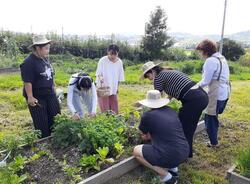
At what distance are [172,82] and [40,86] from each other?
187cm

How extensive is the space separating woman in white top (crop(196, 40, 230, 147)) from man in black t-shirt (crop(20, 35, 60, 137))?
2.18 m

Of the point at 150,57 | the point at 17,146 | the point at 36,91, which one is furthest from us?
the point at 150,57

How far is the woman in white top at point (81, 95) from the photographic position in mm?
4336

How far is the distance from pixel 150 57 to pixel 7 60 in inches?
356

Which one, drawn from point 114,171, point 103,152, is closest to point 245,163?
point 114,171

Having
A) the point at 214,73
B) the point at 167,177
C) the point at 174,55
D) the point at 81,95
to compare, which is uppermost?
the point at 214,73

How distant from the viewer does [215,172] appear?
13.6ft

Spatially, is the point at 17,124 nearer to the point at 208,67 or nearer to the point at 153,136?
the point at 153,136

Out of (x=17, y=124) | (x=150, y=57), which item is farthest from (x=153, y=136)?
(x=150, y=57)

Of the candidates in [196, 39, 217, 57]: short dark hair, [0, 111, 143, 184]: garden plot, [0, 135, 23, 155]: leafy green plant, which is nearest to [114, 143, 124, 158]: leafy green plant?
[0, 111, 143, 184]: garden plot

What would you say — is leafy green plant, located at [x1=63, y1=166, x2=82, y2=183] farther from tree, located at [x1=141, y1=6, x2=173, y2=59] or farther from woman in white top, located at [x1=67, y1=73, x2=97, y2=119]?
tree, located at [x1=141, y1=6, x2=173, y2=59]

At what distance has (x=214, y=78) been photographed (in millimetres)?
4395

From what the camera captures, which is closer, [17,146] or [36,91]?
[17,146]

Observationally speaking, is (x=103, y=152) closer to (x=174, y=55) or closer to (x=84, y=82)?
(x=84, y=82)
